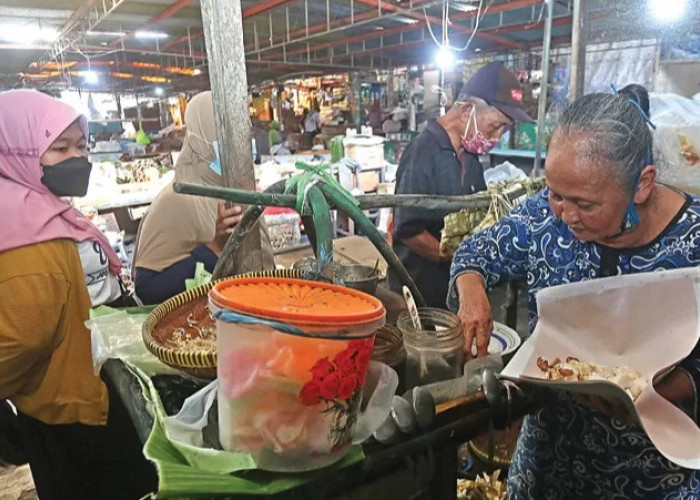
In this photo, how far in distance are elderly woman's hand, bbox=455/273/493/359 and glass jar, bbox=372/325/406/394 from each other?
253 millimetres

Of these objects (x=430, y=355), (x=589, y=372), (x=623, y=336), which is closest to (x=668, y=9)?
(x=623, y=336)

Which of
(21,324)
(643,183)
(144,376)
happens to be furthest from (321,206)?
(21,324)

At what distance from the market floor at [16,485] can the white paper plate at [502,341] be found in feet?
9.30

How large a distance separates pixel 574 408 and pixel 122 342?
126 centimetres

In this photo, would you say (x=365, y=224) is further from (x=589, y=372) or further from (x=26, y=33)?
(x=26, y=33)

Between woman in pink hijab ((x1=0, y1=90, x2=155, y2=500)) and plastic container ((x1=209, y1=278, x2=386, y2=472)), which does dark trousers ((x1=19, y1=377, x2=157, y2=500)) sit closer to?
woman in pink hijab ((x1=0, y1=90, x2=155, y2=500))

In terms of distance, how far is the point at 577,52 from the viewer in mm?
2396

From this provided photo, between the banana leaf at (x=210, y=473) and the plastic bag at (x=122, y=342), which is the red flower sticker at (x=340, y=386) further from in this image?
the plastic bag at (x=122, y=342)

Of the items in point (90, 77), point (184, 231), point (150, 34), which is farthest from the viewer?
point (90, 77)

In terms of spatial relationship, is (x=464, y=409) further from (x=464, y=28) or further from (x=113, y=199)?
(x=464, y=28)

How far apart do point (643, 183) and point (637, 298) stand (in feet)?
0.90

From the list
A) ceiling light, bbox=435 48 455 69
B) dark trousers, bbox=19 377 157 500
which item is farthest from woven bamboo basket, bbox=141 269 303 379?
ceiling light, bbox=435 48 455 69

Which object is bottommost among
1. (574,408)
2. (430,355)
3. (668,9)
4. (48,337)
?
(574,408)

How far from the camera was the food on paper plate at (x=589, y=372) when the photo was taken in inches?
41.8
